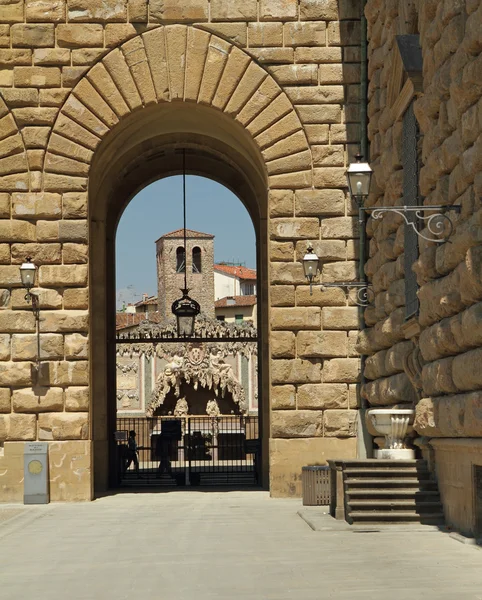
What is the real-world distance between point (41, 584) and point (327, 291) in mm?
9125

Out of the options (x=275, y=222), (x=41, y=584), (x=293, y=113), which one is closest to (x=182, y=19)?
(x=293, y=113)

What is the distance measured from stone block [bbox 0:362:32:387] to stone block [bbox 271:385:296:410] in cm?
344

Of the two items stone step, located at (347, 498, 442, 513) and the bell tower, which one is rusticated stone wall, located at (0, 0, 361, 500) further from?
the bell tower

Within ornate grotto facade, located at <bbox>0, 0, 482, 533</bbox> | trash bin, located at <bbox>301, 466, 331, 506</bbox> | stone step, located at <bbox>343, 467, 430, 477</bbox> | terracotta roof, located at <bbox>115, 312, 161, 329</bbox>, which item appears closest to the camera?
stone step, located at <bbox>343, 467, 430, 477</bbox>

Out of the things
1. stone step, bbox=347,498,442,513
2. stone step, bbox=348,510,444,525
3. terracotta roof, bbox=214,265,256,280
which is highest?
terracotta roof, bbox=214,265,256,280

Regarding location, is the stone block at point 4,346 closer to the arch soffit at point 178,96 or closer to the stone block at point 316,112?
the arch soffit at point 178,96

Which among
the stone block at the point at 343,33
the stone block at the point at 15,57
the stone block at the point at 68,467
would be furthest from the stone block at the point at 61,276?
the stone block at the point at 343,33

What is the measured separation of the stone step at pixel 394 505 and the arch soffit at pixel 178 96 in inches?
243

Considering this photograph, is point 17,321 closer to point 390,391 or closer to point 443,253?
point 390,391

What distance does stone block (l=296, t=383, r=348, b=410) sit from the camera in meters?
17.2

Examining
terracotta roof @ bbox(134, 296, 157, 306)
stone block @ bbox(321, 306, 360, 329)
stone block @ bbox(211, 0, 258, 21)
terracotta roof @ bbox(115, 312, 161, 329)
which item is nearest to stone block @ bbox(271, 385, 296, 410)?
stone block @ bbox(321, 306, 360, 329)

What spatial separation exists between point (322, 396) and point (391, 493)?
186 inches

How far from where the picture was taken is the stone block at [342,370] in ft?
56.5

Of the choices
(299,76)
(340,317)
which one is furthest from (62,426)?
(299,76)
